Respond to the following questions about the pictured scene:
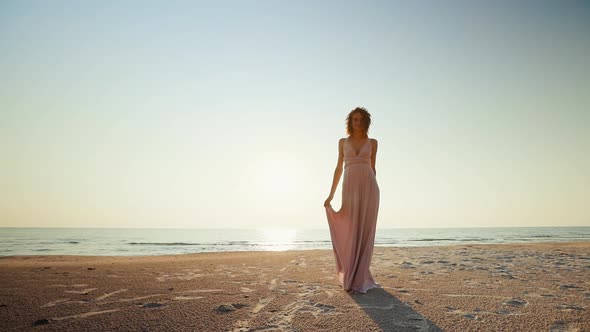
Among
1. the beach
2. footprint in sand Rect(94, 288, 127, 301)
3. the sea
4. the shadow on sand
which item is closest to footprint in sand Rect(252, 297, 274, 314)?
the beach

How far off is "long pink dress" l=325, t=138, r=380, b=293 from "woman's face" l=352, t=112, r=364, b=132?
227mm

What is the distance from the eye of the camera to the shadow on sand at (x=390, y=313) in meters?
2.65

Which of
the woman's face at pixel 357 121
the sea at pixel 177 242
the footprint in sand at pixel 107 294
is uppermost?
the woman's face at pixel 357 121

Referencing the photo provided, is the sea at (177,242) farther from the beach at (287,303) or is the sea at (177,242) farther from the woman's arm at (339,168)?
the woman's arm at (339,168)

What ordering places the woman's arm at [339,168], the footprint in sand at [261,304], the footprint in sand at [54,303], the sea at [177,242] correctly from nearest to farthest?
the footprint in sand at [261,304]
the footprint in sand at [54,303]
the woman's arm at [339,168]
the sea at [177,242]

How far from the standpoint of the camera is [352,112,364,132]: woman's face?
4.74 meters

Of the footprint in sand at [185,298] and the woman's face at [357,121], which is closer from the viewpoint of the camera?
the footprint in sand at [185,298]

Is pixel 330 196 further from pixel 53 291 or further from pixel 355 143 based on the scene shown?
pixel 53 291

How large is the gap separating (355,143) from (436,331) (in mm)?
2854

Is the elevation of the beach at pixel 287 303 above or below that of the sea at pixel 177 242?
above

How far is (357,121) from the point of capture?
474cm

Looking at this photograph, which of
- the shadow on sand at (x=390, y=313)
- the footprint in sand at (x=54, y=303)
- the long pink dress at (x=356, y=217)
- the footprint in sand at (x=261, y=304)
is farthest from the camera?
the long pink dress at (x=356, y=217)

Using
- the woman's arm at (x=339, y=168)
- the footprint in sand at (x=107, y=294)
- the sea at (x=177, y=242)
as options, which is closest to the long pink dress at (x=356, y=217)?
the woman's arm at (x=339, y=168)

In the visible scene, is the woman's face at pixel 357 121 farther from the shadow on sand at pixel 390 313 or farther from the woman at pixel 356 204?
the shadow on sand at pixel 390 313
